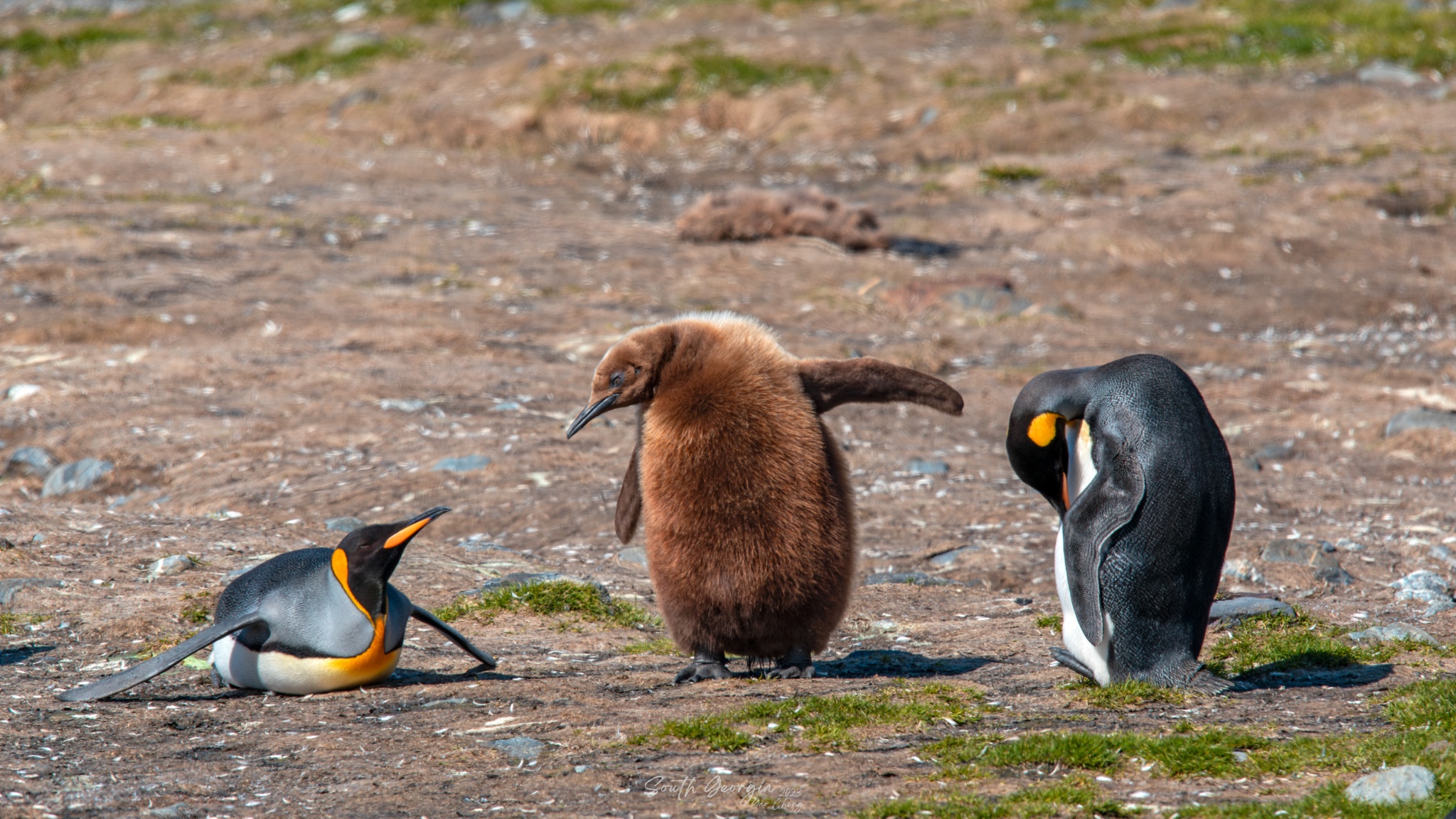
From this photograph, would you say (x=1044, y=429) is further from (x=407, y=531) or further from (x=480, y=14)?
(x=480, y=14)

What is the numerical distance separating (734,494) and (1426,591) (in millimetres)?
3534

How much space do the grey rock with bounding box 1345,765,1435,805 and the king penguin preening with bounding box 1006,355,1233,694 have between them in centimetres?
118

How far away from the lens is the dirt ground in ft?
13.8

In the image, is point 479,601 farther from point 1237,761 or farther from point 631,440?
point 1237,761

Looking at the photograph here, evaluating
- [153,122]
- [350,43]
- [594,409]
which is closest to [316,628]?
[594,409]

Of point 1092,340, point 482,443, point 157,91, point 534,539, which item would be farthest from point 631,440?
point 157,91

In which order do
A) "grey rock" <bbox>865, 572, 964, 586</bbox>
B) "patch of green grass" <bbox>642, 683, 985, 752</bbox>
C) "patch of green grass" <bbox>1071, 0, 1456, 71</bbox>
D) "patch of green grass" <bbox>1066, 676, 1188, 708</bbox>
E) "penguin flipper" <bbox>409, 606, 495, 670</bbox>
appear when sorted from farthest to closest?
"patch of green grass" <bbox>1071, 0, 1456, 71</bbox> < "grey rock" <bbox>865, 572, 964, 586</bbox> < "penguin flipper" <bbox>409, 606, 495, 670</bbox> < "patch of green grass" <bbox>1066, 676, 1188, 708</bbox> < "patch of green grass" <bbox>642, 683, 985, 752</bbox>

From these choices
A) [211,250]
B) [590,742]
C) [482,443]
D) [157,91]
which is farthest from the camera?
[157,91]

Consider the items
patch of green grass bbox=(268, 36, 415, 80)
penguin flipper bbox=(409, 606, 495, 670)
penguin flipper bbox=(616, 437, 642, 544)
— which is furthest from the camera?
patch of green grass bbox=(268, 36, 415, 80)

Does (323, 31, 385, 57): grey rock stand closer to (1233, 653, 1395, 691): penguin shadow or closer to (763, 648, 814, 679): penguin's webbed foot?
(763, 648, 814, 679): penguin's webbed foot

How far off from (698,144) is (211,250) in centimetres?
667

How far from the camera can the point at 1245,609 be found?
5.80 meters

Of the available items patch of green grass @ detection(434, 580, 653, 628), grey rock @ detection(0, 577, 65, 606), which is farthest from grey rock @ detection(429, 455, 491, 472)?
grey rock @ detection(0, 577, 65, 606)

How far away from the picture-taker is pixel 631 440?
8766mm
